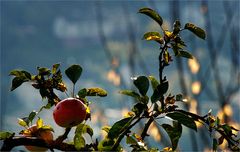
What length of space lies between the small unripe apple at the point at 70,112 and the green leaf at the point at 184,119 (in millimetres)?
265

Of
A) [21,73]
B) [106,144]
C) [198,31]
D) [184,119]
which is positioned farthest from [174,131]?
[21,73]

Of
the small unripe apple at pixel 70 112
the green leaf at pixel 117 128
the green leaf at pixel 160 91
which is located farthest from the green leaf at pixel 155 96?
the small unripe apple at pixel 70 112

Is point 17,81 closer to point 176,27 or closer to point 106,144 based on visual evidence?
point 106,144

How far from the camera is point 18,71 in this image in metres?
1.32

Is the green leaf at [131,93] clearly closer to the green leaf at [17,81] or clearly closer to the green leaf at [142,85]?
the green leaf at [142,85]

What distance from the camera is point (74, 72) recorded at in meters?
→ 1.36

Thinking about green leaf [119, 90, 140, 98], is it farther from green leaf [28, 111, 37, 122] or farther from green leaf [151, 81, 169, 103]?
green leaf [28, 111, 37, 122]

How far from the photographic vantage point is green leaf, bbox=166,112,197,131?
3.64 feet

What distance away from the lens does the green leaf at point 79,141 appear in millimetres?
1081

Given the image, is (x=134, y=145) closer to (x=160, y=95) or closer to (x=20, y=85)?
(x=160, y=95)

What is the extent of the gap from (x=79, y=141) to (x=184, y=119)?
0.28 meters

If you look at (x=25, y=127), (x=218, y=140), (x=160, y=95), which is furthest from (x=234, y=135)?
(x=25, y=127)

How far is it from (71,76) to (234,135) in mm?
525

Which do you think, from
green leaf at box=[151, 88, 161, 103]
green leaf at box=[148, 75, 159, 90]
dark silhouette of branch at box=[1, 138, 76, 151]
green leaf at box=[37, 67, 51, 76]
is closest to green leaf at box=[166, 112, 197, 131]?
green leaf at box=[151, 88, 161, 103]
